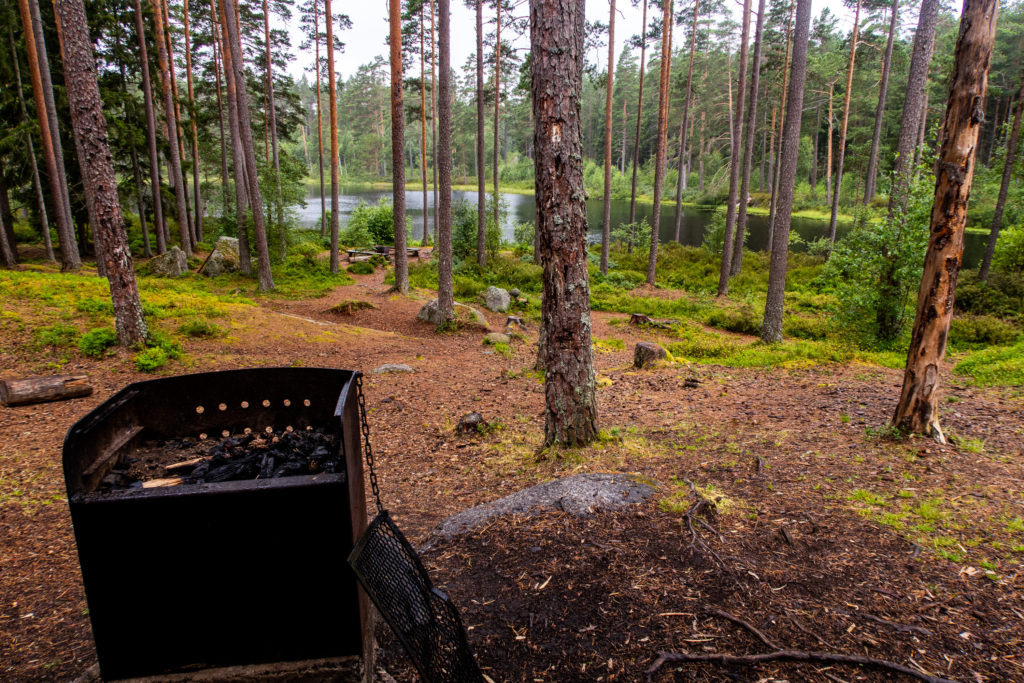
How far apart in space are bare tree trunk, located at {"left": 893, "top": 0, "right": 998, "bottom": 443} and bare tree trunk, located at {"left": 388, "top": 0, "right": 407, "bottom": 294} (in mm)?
12248

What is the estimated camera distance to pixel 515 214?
48.4 meters

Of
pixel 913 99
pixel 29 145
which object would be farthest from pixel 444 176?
pixel 29 145

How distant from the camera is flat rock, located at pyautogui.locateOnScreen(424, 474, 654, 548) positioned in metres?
4.28

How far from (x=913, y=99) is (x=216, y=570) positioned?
A: 15.4 m

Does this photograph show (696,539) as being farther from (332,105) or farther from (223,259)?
(223,259)

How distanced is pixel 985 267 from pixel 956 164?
16773mm

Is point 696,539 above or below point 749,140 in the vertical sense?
below

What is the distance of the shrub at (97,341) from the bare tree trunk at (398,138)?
8247 mm

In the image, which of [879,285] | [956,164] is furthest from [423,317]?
[956,164]

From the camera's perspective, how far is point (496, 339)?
13430mm

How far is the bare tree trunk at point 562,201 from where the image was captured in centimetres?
514

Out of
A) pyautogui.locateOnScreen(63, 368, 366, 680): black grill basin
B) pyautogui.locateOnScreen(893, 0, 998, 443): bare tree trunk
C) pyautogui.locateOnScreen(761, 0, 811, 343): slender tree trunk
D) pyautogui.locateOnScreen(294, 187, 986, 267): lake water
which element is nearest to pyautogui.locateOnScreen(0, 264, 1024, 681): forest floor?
pyautogui.locateOnScreen(893, 0, 998, 443): bare tree trunk

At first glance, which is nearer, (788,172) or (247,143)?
(788,172)

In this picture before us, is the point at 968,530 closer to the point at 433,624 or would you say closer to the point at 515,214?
the point at 433,624
